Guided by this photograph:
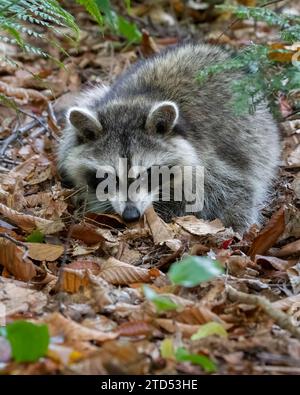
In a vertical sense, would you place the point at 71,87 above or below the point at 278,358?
above

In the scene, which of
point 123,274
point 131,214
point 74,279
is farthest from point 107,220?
point 74,279

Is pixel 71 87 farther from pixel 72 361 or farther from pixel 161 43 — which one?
pixel 72 361

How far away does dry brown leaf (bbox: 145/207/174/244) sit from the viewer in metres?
4.95

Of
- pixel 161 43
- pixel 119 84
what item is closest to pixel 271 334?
pixel 119 84

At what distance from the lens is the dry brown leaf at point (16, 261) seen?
4.16 meters

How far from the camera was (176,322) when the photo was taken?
3.48 metres

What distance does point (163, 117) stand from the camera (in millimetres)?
5363

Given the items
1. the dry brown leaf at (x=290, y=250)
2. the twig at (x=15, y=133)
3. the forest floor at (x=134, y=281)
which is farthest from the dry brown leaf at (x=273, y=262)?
the twig at (x=15, y=133)

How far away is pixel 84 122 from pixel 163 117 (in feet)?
2.03

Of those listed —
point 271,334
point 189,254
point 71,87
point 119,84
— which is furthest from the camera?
point 71,87

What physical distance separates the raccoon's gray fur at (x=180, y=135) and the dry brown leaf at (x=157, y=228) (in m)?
0.10

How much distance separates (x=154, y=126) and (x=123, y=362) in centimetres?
272

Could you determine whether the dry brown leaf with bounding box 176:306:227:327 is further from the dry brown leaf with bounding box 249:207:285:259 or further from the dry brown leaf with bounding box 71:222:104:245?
the dry brown leaf with bounding box 71:222:104:245
